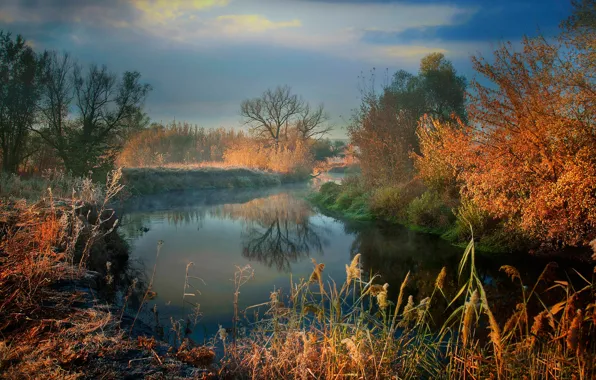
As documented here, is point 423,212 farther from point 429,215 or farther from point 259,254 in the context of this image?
point 259,254

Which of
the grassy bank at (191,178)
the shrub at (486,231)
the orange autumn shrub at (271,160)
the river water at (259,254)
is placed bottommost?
the river water at (259,254)

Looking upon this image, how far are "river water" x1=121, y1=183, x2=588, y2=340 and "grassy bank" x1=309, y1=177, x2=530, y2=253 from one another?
1.56ft

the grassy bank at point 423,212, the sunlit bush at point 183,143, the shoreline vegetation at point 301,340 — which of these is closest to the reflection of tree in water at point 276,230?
the grassy bank at point 423,212

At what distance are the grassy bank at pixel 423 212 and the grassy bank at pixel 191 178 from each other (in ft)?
29.6

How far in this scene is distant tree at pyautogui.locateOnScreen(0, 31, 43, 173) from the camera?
13.6 metres

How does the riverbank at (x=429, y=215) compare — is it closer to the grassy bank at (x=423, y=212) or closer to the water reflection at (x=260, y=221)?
the grassy bank at (x=423, y=212)

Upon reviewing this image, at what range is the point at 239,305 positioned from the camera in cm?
643

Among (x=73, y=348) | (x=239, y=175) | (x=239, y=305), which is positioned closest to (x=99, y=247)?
(x=239, y=305)

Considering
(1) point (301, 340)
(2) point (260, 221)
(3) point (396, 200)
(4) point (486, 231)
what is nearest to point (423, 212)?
(3) point (396, 200)

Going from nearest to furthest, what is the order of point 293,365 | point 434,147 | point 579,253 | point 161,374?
point 161,374 < point 293,365 < point 579,253 < point 434,147

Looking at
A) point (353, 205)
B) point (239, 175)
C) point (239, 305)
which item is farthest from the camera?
point (239, 175)

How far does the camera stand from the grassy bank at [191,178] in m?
21.8

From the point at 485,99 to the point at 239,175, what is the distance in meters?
20.4

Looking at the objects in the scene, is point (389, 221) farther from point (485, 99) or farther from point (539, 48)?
point (539, 48)
